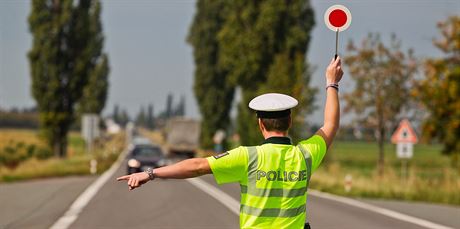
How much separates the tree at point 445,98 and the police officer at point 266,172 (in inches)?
803

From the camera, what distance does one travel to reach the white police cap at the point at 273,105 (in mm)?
3967

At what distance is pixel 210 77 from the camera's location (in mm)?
61344

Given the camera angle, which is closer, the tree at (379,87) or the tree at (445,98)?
the tree at (445,98)

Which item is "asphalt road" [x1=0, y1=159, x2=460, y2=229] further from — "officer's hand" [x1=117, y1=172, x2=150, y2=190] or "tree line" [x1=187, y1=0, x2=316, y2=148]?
"tree line" [x1=187, y1=0, x2=316, y2=148]

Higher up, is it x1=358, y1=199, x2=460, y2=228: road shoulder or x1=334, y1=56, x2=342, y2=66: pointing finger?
x1=334, y1=56, x2=342, y2=66: pointing finger

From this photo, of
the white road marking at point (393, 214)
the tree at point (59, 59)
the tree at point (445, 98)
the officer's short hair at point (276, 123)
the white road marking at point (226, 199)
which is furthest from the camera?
the tree at point (59, 59)

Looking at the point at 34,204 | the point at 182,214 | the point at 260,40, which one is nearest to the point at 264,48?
the point at 260,40

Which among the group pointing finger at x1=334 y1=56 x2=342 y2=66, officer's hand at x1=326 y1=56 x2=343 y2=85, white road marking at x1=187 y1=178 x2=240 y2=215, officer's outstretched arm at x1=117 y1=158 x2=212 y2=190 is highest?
pointing finger at x1=334 y1=56 x2=342 y2=66

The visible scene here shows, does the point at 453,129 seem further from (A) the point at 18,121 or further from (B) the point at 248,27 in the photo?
(A) the point at 18,121

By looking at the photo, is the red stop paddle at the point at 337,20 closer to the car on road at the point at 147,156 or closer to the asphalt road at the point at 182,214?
the asphalt road at the point at 182,214

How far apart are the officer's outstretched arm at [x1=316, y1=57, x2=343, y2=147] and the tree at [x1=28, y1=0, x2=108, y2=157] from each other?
133 ft

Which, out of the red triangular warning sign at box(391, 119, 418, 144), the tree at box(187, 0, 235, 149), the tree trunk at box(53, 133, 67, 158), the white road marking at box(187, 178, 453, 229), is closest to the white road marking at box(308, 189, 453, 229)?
the white road marking at box(187, 178, 453, 229)

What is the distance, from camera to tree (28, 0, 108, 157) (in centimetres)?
4438

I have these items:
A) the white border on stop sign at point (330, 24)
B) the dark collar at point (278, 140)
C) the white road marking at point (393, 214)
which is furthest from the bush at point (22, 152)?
the dark collar at point (278, 140)
